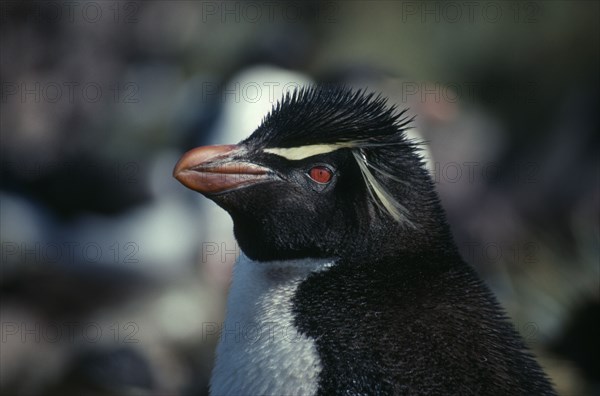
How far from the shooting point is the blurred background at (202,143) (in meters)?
4.58

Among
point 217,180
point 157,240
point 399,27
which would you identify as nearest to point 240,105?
point 157,240

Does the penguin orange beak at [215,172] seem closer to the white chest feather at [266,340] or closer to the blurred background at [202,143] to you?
the white chest feather at [266,340]

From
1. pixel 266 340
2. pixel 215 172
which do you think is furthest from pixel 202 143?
pixel 266 340

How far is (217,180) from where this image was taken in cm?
182

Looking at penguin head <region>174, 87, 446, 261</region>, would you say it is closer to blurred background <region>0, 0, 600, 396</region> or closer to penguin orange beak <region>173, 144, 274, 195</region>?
penguin orange beak <region>173, 144, 274, 195</region>

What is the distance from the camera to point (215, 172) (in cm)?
183

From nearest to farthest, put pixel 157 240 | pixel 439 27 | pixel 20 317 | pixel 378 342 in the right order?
pixel 378 342
pixel 20 317
pixel 157 240
pixel 439 27

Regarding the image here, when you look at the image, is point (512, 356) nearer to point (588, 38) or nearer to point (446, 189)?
point (446, 189)

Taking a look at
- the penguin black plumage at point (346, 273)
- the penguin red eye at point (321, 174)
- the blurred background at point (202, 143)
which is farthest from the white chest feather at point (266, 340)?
the blurred background at point (202, 143)

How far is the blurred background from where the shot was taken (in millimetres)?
4578

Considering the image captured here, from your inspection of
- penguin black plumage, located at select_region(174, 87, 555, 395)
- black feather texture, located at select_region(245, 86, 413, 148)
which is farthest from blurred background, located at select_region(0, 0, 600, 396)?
black feather texture, located at select_region(245, 86, 413, 148)

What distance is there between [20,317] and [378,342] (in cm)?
365

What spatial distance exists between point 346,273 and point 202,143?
5.25m

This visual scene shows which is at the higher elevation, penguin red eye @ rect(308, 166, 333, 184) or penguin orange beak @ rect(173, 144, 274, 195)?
penguin red eye @ rect(308, 166, 333, 184)
